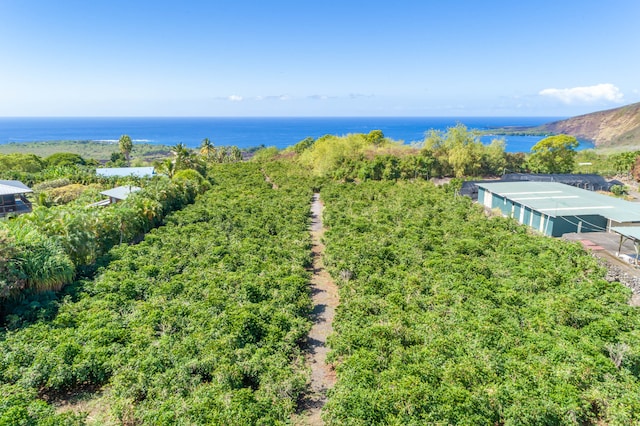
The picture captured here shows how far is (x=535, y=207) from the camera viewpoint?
31.0m

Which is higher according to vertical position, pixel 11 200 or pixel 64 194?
pixel 11 200

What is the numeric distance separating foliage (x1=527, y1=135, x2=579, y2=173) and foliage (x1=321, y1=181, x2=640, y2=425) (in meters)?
37.5

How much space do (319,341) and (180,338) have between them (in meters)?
5.82

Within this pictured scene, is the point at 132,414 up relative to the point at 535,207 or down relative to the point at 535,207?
down

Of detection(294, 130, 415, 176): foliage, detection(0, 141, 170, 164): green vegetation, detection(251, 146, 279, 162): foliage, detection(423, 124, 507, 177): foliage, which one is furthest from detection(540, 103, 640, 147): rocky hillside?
detection(0, 141, 170, 164): green vegetation

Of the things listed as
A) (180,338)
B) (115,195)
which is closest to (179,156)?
(115,195)

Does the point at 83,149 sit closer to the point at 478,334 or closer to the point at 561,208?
the point at 561,208

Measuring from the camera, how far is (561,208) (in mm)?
30469

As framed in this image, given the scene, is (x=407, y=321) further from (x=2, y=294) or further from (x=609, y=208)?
(x=609, y=208)

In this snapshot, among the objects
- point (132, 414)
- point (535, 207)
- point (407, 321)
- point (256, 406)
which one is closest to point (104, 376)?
point (132, 414)

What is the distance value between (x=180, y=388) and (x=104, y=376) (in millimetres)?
3442

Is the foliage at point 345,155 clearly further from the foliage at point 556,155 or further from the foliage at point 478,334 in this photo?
the foliage at point 478,334

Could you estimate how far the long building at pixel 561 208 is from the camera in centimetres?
2895

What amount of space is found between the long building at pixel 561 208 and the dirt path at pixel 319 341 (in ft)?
59.4
